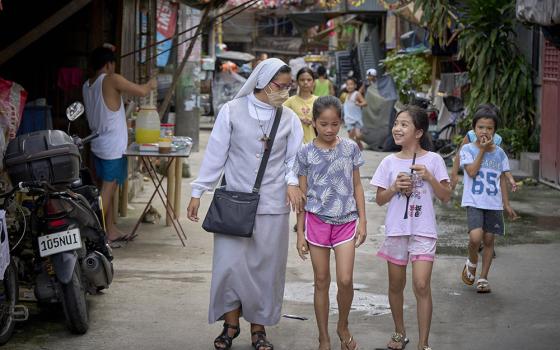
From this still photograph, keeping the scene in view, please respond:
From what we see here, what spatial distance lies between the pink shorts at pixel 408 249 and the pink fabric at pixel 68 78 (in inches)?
206

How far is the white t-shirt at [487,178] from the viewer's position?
7699mm

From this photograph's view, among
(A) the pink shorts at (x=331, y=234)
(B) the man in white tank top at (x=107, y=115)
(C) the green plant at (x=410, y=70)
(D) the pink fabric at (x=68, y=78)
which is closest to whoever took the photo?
(A) the pink shorts at (x=331, y=234)

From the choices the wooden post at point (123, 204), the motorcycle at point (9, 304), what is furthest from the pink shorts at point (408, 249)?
the wooden post at point (123, 204)

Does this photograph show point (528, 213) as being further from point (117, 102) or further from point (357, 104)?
point (357, 104)

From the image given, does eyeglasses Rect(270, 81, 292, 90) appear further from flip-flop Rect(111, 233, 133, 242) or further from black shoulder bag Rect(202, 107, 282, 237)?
flip-flop Rect(111, 233, 133, 242)

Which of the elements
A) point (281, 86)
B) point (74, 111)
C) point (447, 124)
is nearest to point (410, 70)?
point (447, 124)

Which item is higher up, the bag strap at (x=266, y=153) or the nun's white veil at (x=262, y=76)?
the nun's white veil at (x=262, y=76)

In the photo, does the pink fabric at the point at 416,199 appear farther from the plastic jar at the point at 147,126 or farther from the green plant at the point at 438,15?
the green plant at the point at 438,15

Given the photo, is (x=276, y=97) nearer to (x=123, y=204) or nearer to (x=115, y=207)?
(x=115, y=207)

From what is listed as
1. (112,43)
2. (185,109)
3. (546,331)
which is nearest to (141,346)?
(546,331)

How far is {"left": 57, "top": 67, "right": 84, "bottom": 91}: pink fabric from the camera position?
10188mm

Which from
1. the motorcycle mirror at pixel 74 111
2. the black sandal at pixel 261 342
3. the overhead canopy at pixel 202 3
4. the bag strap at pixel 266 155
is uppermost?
the overhead canopy at pixel 202 3

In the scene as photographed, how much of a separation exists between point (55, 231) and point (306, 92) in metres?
4.56

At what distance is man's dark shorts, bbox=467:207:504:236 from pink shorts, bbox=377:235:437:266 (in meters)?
1.94
